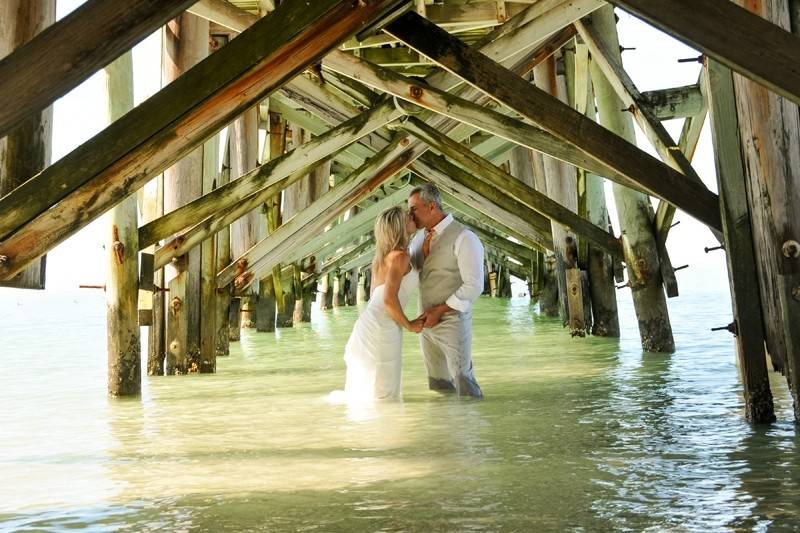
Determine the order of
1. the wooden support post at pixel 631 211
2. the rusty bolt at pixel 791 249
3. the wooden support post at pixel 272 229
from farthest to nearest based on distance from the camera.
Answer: the wooden support post at pixel 272 229 < the wooden support post at pixel 631 211 < the rusty bolt at pixel 791 249

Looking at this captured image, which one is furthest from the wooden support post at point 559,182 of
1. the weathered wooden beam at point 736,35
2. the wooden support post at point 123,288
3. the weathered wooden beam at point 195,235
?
the weathered wooden beam at point 736,35

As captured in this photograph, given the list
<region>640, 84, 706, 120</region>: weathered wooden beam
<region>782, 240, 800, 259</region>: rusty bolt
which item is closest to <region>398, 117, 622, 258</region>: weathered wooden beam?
<region>640, 84, 706, 120</region>: weathered wooden beam

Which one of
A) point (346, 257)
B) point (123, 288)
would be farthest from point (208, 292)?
point (346, 257)

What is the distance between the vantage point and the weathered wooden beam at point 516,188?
7.62 m

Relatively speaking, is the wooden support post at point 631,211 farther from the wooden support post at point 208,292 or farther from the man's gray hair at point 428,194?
the wooden support post at point 208,292

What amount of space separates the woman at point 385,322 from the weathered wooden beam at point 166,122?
154 centimetres

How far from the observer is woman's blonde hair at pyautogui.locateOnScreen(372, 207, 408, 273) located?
17.7 feet

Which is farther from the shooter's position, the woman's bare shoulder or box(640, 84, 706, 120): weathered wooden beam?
box(640, 84, 706, 120): weathered wooden beam

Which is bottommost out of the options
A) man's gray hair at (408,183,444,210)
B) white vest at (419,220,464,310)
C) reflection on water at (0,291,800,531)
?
reflection on water at (0,291,800,531)

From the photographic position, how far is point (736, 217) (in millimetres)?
4039

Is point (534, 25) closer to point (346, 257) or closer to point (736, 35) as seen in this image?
point (736, 35)

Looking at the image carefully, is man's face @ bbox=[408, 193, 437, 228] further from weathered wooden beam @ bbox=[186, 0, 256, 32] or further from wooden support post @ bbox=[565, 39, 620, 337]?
wooden support post @ bbox=[565, 39, 620, 337]

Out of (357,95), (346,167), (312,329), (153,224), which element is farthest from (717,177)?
(346,167)

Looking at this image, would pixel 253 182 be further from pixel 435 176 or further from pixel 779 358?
pixel 435 176
